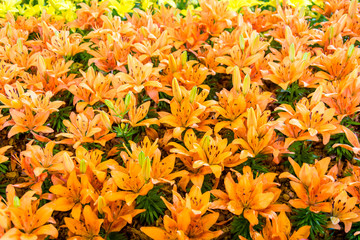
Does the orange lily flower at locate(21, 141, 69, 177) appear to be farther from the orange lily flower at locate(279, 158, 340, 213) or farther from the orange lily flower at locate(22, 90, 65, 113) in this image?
the orange lily flower at locate(279, 158, 340, 213)

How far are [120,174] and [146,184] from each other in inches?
4.6

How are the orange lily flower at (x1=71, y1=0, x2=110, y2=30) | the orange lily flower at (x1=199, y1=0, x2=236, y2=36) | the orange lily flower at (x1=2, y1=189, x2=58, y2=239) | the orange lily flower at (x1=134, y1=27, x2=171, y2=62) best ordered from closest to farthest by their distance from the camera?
the orange lily flower at (x1=2, y1=189, x2=58, y2=239) → the orange lily flower at (x1=134, y1=27, x2=171, y2=62) → the orange lily flower at (x1=199, y1=0, x2=236, y2=36) → the orange lily flower at (x1=71, y1=0, x2=110, y2=30)

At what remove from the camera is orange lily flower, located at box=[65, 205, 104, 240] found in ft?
4.32

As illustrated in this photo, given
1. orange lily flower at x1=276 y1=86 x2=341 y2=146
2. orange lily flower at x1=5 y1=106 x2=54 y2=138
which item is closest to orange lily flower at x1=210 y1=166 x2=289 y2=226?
orange lily flower at x1=276 y1=86 x2=341 y2=146

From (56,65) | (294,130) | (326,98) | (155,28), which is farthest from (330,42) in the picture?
(56,65)

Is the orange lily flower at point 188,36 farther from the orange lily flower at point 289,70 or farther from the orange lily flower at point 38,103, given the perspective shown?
the orange lily flower at point 38,103

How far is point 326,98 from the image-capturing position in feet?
5.64

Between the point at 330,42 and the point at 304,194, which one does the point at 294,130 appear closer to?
the point at 304,194

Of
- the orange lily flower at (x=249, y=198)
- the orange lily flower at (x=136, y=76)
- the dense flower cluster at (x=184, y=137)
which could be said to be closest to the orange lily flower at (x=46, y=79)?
the dense flower cluster at (x=184, y=137)

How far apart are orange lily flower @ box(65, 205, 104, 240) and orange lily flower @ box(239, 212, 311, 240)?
0.57 metres

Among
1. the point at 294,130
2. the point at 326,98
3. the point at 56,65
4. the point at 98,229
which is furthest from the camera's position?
the point at 56,65

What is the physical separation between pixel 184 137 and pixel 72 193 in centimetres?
55

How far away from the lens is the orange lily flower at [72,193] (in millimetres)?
1387

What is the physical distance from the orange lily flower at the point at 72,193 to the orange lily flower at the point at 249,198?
0.53 meters
